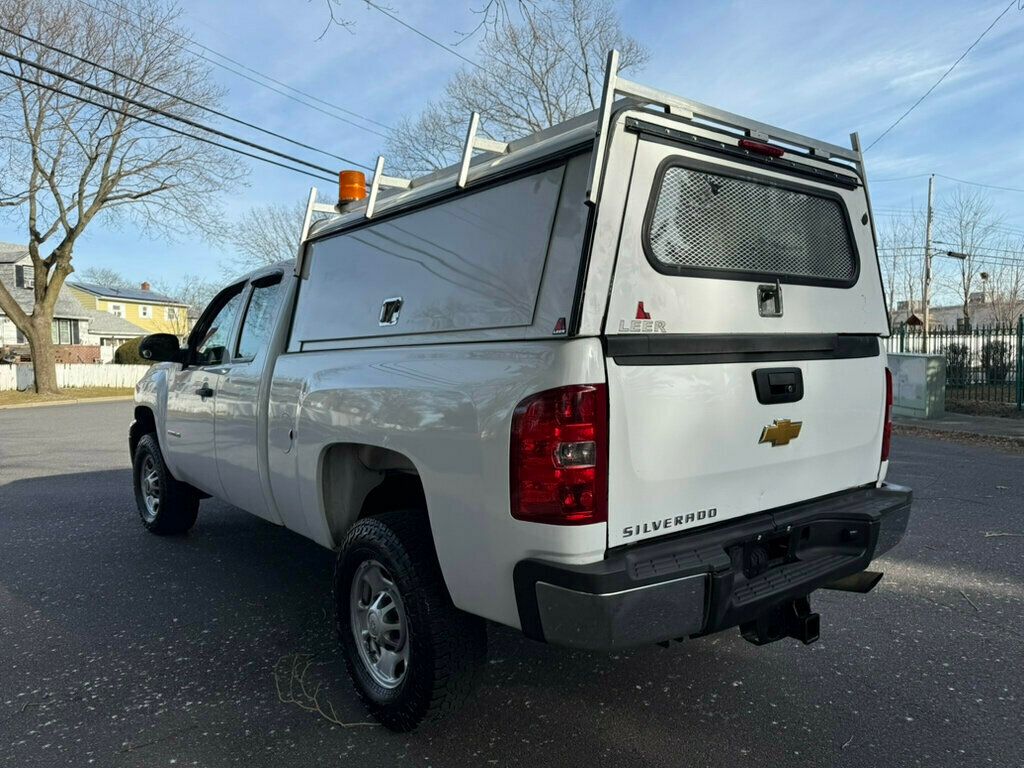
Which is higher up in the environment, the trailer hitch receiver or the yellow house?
the yellow house

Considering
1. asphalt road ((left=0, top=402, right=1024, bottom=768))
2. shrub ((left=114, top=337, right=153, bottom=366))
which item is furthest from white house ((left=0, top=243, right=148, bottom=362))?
asphalt road ((left=0, top=402, right=1024, bottom=768))

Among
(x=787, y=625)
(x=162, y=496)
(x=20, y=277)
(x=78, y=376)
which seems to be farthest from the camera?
(x=20, y=277)

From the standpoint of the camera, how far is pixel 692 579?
7.55ft

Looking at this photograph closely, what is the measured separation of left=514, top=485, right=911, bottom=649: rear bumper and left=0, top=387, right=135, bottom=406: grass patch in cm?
2444

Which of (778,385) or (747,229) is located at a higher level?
(747,229)

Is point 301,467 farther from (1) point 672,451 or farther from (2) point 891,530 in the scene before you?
(2) point 891,530

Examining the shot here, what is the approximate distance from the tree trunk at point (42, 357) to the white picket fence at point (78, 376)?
2.09m

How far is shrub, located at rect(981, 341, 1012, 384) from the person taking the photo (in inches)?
618

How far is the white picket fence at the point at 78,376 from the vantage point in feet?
87.4

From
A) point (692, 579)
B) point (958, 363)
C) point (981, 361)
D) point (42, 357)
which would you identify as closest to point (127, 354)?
point (42, 357)

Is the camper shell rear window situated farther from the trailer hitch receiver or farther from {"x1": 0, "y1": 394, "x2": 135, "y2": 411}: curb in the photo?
{"x1": 0, "y1": 394, "x2": 135, "y2": 411}: curb

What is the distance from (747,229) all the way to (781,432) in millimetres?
805

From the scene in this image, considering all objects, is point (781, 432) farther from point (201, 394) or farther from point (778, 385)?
point (201, 394)

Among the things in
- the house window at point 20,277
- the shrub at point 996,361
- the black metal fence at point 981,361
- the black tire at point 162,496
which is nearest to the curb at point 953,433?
the black metal fence at point 981,361
